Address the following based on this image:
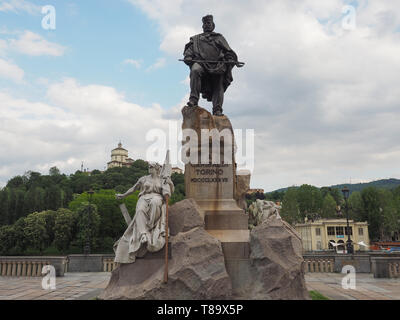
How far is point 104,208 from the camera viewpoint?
46.6 meters

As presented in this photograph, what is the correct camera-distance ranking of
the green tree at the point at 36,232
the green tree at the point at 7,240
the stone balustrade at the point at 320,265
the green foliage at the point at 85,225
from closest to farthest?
the stone balustrade at the point at 320,265 → the green tree at the point at 7,240 → the green tree at the point at 36,232 → the green foliage at the point at 85,225

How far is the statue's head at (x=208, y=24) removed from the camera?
9.07 metres

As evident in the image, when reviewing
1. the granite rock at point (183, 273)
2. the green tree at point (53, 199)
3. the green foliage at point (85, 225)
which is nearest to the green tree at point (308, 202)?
the green foliage at point (85, 225)

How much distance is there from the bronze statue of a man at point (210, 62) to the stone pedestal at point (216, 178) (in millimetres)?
649

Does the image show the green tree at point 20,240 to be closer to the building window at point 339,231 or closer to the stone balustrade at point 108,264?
the stone balustrade at point 108,264

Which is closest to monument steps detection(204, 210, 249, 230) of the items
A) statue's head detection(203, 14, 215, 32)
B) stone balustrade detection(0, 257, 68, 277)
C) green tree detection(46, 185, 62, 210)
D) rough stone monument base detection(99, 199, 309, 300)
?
rough stone monument base detection(99, 199, 309, 300)

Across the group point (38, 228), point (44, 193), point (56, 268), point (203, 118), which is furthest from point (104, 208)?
point (203, 118)

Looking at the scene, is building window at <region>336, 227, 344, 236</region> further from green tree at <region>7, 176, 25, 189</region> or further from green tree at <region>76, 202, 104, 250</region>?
green tree at <region>7, 176, 25, 189</region>

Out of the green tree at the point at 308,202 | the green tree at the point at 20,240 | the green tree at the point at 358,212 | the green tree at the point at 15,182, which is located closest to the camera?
the green tree at the point at 20,240

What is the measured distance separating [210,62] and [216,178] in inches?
133

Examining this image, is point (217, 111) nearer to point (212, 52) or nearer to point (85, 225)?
point (212, 52)

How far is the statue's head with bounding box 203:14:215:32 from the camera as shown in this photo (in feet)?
29.8

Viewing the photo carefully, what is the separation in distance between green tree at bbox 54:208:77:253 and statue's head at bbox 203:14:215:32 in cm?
3338
